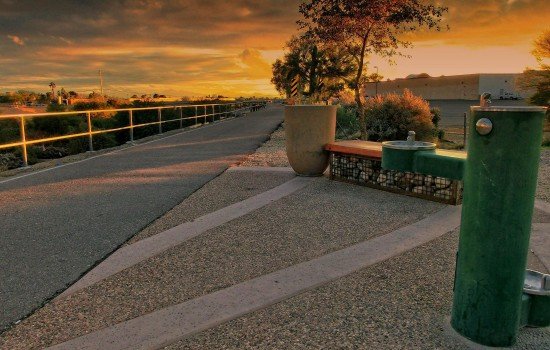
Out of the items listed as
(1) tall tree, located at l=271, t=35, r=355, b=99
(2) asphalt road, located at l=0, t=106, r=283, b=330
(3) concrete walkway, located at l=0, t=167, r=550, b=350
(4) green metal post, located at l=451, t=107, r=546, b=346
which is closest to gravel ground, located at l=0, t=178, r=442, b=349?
(3) concrete walkway, located at l=0, t=167, r=550, b=350

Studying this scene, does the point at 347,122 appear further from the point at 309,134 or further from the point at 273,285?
the point at 273,285

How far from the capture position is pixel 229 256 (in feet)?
13.1

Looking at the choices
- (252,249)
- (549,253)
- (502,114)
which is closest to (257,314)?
(252,249)

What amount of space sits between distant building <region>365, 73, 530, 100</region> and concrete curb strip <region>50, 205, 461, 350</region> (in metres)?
70.1

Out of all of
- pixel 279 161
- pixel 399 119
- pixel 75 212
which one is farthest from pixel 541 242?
pixel 399 119

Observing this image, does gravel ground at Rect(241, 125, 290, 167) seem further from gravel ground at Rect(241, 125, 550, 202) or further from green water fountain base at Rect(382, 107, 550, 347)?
green water fountain base at Rect(382, 107, 550, 347)

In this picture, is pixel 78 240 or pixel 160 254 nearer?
pixel 160 254

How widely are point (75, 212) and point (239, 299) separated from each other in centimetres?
335

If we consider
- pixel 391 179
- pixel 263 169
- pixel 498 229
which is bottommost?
pixel 263 169

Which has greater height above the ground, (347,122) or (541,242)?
(347,122)

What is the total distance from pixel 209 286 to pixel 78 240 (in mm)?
1881

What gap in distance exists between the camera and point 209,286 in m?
3.36

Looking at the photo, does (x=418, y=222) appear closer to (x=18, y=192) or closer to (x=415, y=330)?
(x=415, y=330)

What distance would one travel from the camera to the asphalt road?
356 centimetres
